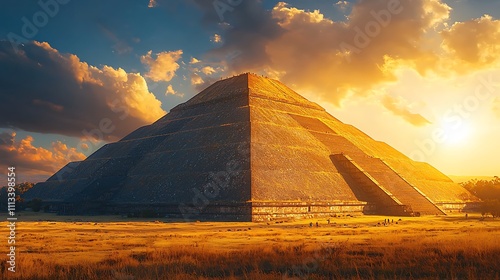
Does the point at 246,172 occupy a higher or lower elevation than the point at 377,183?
higher

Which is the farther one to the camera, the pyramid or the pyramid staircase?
the pyramid staircase

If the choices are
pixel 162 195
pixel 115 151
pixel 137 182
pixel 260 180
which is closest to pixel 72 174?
pixel 115 151

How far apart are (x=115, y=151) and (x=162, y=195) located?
115 ft

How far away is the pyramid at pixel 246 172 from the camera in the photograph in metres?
53.0

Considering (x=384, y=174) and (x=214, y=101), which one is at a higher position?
(x=214, y=101)

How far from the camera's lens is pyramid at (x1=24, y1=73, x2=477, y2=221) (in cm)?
5297

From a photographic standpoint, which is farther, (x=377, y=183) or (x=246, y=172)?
(x=377, y=183)

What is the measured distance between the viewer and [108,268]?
1762 cm

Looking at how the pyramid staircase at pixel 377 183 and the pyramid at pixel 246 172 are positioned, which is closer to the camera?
the pyramid at pixel 246 172

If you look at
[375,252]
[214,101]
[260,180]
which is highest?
[214,101]

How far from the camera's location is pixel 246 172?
53719mm

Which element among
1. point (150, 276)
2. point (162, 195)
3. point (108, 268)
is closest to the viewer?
point (150, 276)

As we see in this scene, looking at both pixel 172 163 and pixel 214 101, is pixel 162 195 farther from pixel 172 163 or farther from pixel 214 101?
pixel 214 101

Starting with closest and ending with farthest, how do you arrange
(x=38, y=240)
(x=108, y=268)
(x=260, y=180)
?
(x=108, y=268)
(x=38, y=240)
(x=260, y=180)
